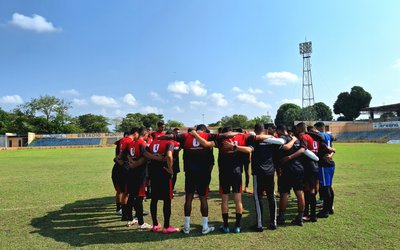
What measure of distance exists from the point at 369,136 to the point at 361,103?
25929mm

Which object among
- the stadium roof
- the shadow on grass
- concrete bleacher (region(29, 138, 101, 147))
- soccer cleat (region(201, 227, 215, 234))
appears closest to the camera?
the shadow on grass

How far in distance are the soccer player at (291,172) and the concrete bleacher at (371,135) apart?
194 ft

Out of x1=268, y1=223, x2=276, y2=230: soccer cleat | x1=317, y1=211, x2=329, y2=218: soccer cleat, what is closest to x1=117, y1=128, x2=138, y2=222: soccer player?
x1=268, y1=223, x2=276, y2=230: soccer cleat

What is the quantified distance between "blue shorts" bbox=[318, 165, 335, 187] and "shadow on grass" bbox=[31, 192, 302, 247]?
110 centimetres

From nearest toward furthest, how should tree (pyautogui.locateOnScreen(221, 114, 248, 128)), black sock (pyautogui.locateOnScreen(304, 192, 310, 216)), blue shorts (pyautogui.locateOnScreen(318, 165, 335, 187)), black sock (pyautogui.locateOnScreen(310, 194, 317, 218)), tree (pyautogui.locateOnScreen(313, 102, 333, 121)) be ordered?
black sock (pyautogui.locateOnScreen(310, 194, 317, 218)), black sock (pyautogui.locateOnScreen(304, 192, 310, 216)), blue shorts (pyautogui.locateOnScreen(318, 165, 335, 187)), tree (pyautogui.locateOnScreen(313, 102, 333, 121)), tree (pyautogui.locateOnScreen(221, 114, 248, 128))

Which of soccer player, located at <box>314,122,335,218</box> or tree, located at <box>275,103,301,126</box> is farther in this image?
tree, located at <box>275,103,301,126</box>

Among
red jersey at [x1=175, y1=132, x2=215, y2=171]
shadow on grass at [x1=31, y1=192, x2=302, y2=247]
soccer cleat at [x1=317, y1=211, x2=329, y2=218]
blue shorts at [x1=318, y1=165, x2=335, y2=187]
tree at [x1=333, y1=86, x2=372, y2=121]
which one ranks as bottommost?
soccer cleat at [x1=317, y1=211, x2=329, y2=218]

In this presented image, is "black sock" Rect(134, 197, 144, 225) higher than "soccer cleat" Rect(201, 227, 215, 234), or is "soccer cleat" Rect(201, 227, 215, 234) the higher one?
"black sock" Rect(134, 197, 144, 225)

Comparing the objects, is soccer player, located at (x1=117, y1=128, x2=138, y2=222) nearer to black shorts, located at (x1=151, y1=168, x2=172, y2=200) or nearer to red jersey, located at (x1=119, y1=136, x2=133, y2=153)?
red jersey, located at (x1=119, y1=136, x2=133, y2=153)

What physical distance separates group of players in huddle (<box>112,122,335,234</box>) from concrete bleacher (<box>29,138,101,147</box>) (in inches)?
2768

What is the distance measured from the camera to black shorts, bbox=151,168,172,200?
5707 mm

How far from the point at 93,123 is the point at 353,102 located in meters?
86.3

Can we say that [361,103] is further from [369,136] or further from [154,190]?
[154,190]

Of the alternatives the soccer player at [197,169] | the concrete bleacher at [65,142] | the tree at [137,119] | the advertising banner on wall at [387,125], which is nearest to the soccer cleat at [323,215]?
the soccer player at [197,169]
